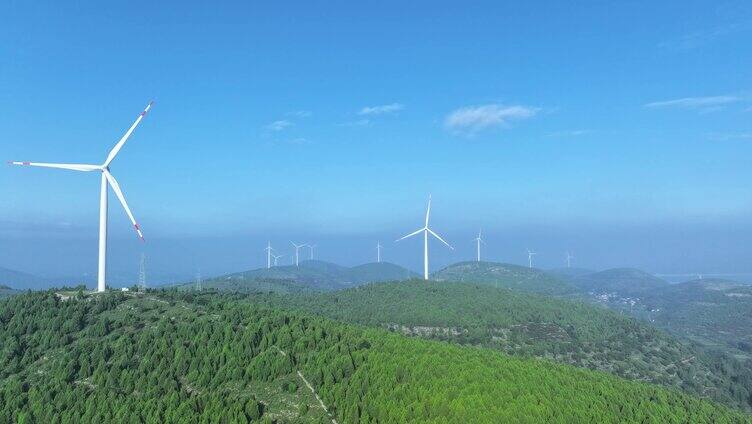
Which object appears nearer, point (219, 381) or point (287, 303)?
point (219, 381)

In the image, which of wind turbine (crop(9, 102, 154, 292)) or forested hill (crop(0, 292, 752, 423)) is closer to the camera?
forested hill (crop(0, 292, 752, 423))

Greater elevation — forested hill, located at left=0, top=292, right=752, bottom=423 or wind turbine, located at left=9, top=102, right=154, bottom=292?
wind turbine, located at left=9, top=102, right=154, bottom=292

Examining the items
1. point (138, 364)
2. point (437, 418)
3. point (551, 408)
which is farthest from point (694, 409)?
point (138, 364)

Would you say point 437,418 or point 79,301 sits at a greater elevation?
point 79,301

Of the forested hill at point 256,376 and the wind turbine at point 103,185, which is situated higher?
the wind turbine at point 103,185

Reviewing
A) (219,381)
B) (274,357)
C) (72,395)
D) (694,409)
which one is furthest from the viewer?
(694,409)

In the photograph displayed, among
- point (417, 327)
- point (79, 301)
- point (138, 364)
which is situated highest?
point (79, 301)

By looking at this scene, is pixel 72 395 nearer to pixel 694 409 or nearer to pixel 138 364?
pixel 138 364

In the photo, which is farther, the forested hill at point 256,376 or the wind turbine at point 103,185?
the wind turbine at point 103,185
